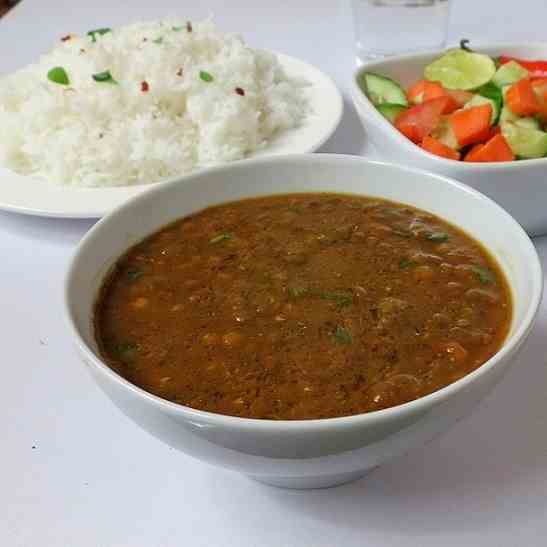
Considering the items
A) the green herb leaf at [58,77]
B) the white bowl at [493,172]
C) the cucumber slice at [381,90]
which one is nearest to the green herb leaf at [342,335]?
the white bowl at [493,172]

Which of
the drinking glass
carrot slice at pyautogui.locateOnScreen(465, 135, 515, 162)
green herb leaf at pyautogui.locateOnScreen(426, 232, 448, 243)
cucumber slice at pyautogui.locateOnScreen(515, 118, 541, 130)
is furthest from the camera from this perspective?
the drinking glass

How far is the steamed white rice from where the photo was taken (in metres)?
2.06

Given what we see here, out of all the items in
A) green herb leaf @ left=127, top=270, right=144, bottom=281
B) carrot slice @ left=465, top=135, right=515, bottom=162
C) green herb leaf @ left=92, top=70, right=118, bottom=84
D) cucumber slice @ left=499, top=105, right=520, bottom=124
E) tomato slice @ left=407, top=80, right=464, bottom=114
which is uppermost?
green herb leaf @ left=127, top=270, right=144, bottom=281

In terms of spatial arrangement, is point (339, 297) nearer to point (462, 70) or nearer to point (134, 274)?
point (134, 274)

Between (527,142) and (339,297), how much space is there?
784mm

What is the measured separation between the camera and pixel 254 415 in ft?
3.36

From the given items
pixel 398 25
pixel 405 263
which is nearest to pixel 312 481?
pixel 405 263

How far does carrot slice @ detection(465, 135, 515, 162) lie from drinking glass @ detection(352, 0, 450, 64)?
98cm

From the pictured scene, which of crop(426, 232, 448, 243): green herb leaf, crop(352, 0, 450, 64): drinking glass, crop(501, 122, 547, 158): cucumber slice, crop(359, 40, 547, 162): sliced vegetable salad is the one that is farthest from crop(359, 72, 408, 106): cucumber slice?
crop(426, 232, 448, 243): green herb leaf

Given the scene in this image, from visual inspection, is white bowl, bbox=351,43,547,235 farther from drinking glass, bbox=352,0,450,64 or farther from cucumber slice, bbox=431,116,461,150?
drinking glass, bbox=352,0,450,64

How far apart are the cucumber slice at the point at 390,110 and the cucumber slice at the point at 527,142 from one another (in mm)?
308

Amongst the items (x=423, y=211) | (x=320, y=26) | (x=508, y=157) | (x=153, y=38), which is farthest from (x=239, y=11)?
(x=423, y=211)

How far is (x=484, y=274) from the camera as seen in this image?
4.18 ft

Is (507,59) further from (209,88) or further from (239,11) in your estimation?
(239,11)
